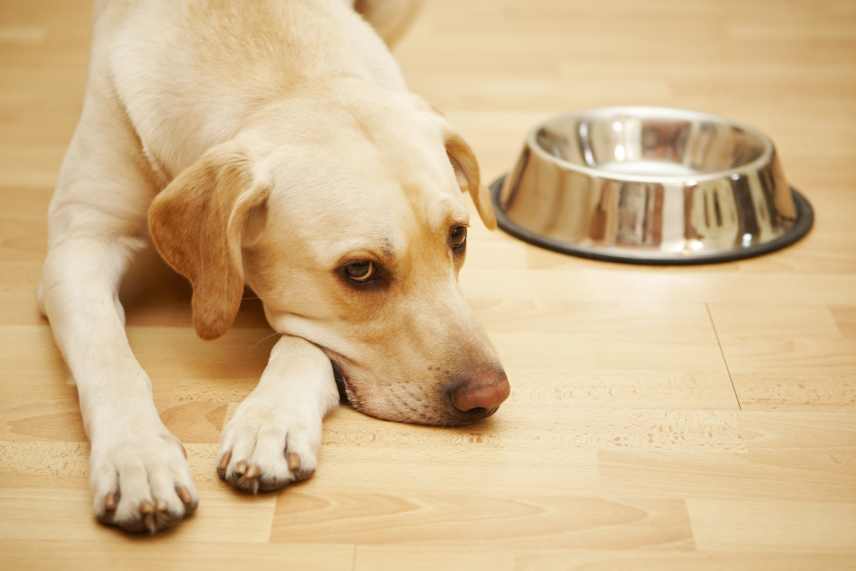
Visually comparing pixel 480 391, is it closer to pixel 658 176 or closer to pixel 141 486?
pixel 141 486

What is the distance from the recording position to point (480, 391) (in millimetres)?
1710

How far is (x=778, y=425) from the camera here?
1.84 metres

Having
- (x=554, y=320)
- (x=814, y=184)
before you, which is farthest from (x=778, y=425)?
(x=814, y=184)

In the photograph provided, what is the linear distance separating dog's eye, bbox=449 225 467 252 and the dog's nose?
10.1 inches

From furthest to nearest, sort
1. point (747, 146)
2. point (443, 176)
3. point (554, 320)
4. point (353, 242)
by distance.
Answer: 1. point (747, 146)
2. point (554, 320)
3. point (443, 176)
4. point (353, 242)

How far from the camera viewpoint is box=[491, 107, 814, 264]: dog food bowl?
2488mm

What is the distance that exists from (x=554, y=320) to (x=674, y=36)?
252 cm

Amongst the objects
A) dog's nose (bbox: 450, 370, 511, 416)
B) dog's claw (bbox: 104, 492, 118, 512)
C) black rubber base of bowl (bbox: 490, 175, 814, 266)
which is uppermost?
dog's nose (bbox: 450, 370, 511, 416)

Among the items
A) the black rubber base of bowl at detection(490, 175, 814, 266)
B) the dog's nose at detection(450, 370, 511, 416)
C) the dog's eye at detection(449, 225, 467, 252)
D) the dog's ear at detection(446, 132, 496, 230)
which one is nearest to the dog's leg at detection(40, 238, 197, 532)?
the dog's nose at detection(450, 370, 511, 416)

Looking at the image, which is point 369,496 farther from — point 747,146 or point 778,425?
point 747,146

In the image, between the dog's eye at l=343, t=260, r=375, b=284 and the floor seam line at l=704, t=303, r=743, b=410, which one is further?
the floor seam line at l=704, t=303, r=743, b=410

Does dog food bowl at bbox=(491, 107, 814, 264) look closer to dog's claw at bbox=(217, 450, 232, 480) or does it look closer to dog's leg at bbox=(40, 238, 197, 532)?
dog's leg at bbox=(40, 238, 197, 532)

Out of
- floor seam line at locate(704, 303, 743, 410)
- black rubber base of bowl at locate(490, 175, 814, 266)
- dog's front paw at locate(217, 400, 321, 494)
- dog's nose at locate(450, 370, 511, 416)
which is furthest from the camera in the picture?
black rubber base of bowl at locate(490, 175, 814, 266)

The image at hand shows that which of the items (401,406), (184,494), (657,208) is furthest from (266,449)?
(657,208)
